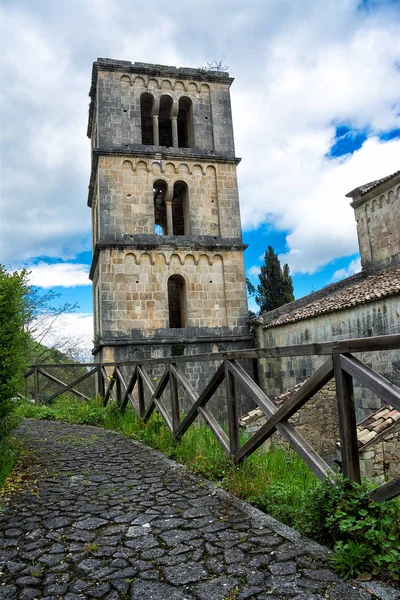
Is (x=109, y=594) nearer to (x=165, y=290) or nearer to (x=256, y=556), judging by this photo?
(x=256, y=556)

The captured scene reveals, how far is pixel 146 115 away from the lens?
1834cm

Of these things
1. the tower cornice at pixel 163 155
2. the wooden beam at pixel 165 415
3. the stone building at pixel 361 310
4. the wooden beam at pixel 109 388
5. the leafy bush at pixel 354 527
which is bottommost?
the leafy bush at pixel 354 527

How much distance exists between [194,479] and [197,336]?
10.5 m

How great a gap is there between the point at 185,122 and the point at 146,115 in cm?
163

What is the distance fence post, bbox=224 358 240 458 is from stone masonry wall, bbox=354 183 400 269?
487 inches

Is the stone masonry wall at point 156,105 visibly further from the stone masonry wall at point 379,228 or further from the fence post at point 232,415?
the fence post at point 232,415

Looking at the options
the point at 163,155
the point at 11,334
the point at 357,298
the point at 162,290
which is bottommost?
the point at 11,334

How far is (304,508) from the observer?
11.0ft

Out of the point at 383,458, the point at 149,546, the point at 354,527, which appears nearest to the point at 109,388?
the point at 383,458

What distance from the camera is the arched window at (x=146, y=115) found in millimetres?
17087

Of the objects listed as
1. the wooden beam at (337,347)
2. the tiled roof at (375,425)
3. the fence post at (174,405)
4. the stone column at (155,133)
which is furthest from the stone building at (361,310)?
the stone column at (155,133)

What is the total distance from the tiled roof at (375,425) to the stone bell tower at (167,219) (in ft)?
26.8

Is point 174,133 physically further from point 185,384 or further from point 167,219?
point 185,384

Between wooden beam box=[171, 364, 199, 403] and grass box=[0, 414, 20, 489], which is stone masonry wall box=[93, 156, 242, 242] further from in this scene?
grass box=[0, 414, 20, 489]
